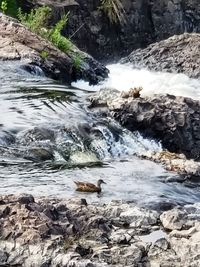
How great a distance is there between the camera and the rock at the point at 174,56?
1725 centimetres

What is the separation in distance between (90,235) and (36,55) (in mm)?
9534

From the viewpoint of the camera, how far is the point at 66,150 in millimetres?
8734

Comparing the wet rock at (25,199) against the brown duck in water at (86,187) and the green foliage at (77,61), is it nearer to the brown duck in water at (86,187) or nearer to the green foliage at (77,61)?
the brown duck in water at (86,187)

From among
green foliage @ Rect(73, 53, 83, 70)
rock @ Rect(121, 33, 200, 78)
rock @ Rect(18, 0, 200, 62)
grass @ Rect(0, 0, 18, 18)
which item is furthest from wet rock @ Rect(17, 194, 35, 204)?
rock @ Rect(18, 0, 200, 62)

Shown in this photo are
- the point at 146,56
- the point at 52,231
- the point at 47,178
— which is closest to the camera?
the point at 52,231

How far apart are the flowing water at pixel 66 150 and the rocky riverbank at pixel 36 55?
1.22 m

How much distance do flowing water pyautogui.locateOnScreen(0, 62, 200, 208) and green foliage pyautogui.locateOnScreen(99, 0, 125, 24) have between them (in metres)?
9.25

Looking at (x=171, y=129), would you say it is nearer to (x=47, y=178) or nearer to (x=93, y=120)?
(x=93, y=120)

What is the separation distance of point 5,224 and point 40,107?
5.38m

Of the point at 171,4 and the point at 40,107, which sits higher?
the point at 171,4

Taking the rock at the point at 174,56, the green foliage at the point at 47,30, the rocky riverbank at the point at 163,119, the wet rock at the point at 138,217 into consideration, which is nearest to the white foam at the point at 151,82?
the rock at the point at 174,56

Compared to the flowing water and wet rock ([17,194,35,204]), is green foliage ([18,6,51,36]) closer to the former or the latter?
the flowing water

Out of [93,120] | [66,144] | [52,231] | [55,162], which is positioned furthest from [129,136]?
[52,231]

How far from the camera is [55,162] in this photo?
814 centimetres
